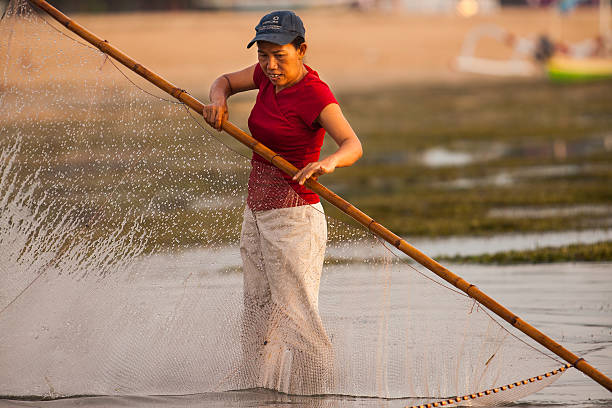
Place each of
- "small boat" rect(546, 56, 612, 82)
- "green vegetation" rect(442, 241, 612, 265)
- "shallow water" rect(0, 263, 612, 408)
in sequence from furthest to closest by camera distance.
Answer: "small boat" rect(546, 56, 612, 82), "green vegetation" rect(442, 241, 612, 265), "shallow water" rect(0, 263, 612, 408)

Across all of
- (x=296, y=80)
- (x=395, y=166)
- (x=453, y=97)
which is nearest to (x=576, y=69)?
(x=453, y=97)

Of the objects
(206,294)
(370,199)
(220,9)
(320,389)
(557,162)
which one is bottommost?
(320,389)

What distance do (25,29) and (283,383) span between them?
2.52 meters

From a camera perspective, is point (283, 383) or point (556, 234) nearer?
point (283, 383)

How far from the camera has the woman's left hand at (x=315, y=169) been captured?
454 cm

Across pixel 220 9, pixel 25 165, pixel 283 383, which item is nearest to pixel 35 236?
pixel 25 165

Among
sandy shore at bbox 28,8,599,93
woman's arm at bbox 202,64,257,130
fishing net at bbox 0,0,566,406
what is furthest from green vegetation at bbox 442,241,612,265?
sandy shore at bbox 28,8,599,93

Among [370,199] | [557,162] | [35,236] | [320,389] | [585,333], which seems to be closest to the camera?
[320,389]

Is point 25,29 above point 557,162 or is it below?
below

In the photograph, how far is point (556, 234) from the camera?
1011 cm

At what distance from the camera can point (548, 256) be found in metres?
8.88

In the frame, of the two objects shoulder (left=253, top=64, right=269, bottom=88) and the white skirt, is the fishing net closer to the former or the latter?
the white skirt

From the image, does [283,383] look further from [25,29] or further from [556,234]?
[556,234]

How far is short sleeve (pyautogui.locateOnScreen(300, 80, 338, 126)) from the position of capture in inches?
183
